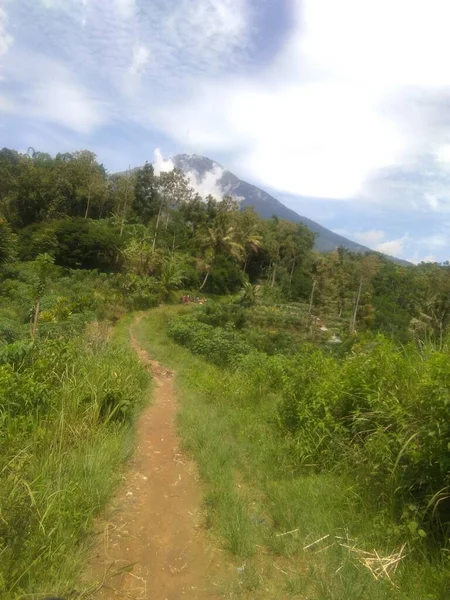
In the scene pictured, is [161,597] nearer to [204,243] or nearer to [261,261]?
[204,243]

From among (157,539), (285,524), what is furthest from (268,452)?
(157,539)

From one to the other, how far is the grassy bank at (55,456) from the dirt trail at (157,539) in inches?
8.2

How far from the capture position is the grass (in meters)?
3.04

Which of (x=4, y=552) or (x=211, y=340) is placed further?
(x=211, y=340)

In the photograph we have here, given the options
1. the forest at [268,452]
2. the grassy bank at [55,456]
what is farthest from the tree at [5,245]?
the grassy bank at [55,456]

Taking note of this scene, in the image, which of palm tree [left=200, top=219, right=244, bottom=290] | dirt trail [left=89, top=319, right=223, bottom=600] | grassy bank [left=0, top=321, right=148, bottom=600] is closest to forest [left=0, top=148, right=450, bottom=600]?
grassy bank [left=0, top=321, right=148, bottom=600]

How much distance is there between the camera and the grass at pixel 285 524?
304 cm

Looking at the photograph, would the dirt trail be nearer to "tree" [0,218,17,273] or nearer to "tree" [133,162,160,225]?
"tree" [0,218,17,273]

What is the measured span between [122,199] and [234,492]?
40.4 m

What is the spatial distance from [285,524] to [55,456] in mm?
2259

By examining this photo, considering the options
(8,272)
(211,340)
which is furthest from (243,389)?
(8,272)

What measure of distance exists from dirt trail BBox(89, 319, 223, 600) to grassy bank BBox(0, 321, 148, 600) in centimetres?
21

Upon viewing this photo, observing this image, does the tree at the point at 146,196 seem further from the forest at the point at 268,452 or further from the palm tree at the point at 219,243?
the forest at the point at 268,452

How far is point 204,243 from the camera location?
36750mm
